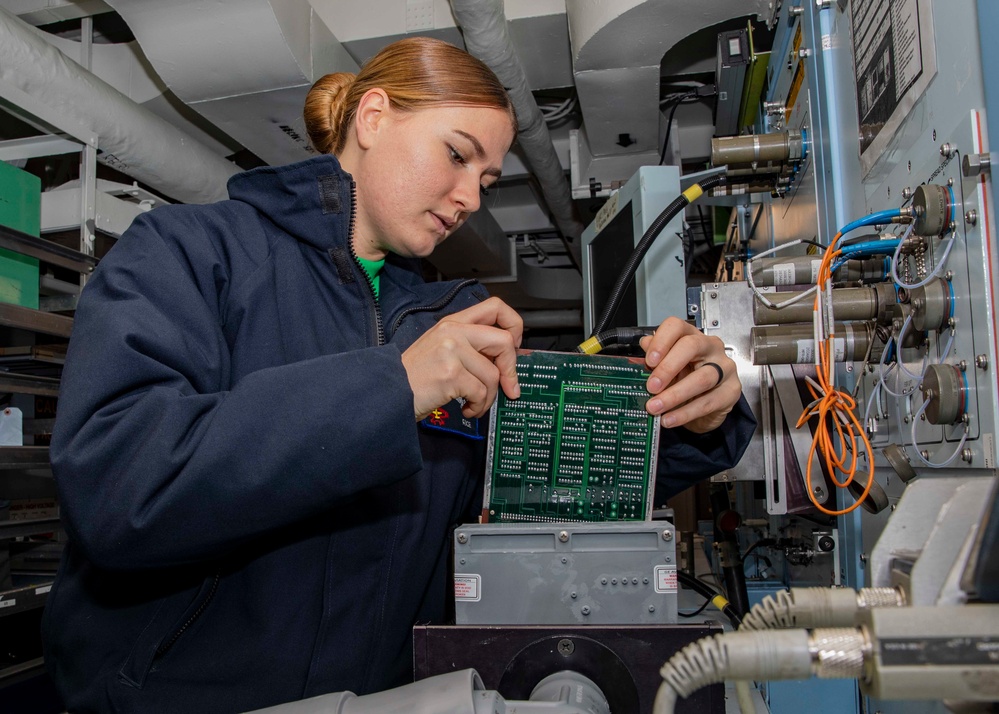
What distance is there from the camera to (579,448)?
938 mm

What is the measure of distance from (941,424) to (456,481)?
641mm

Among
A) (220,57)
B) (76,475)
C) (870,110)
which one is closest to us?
(76,475)

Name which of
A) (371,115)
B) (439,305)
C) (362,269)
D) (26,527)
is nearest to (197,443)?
(362,269)

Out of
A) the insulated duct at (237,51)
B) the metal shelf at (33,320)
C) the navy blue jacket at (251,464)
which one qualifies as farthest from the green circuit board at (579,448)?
the insulated duct at (237,51)

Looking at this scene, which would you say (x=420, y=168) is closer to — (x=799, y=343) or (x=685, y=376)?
(x=685, y=376)

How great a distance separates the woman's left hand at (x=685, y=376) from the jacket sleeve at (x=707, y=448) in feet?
0.26

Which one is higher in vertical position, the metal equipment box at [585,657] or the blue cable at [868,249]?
the blue cable at [868,249]

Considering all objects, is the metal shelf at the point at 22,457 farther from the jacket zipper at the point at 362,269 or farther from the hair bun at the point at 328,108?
the jacket zipper at the point at 362,269

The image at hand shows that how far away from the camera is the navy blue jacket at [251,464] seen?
2.21 feet

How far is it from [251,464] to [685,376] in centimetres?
58

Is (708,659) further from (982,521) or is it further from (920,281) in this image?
(920,281)

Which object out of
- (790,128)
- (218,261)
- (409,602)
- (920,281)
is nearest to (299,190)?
(218,261)

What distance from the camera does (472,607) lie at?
0.78 metres

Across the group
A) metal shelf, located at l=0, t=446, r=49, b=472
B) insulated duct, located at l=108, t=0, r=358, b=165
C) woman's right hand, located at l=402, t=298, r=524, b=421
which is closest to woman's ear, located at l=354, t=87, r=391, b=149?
woman's right hand, located at l=402, t=298, r=524, b=421
